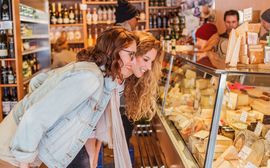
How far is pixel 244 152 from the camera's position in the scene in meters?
2.19

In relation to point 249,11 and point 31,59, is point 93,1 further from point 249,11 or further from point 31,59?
point 249,11

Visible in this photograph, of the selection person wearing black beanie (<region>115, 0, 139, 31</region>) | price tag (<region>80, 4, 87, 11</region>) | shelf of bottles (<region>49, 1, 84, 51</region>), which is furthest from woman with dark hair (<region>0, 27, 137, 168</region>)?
shelf of bottles (<region>49, 1, 84, 51</region>)

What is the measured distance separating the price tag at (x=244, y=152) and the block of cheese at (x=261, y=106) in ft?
1.19

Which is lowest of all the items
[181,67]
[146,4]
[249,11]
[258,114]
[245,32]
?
[258,114]

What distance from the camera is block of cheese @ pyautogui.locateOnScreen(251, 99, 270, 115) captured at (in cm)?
242

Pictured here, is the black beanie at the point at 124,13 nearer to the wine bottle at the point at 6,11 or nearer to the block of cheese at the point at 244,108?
the wine bottle at the point at 6,11

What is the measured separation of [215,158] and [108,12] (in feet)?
19.0

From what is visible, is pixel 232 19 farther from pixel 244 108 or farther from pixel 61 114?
pixel 61 114

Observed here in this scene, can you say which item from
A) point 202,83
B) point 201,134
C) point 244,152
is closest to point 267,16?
point 202,83

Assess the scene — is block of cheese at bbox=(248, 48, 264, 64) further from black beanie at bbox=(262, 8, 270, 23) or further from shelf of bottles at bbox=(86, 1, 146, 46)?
shelf of bottles at bbox=(86, 1, 146, 46)

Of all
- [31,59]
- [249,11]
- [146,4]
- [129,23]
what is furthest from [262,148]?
[146,4]

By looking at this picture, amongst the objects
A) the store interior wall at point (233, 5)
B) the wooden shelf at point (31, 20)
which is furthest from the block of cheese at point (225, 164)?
the wooden shelf at point (31, 20)

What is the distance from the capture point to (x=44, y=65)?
24.1ft

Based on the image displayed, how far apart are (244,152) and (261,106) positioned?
0.46 m
